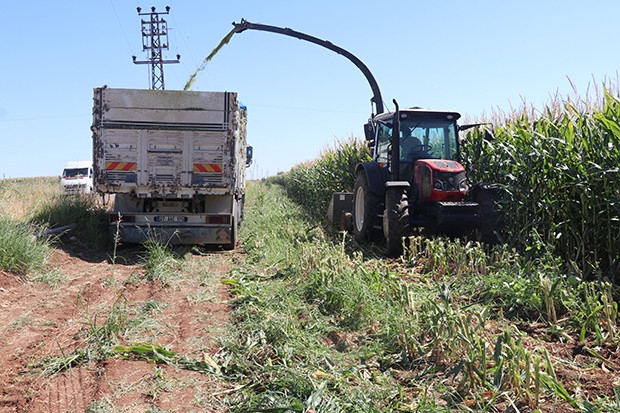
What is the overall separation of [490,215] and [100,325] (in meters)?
5.27

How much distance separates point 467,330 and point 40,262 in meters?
5.77

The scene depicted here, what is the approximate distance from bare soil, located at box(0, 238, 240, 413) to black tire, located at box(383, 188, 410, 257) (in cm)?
246

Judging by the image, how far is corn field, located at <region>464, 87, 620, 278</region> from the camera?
5863 millimetres

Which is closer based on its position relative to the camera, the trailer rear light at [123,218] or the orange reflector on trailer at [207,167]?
the trailer rear light at [123,218]

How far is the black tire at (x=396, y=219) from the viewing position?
770 centimetres

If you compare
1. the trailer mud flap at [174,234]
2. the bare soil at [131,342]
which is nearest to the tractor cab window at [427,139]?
the trailer mud flap at [174,234]

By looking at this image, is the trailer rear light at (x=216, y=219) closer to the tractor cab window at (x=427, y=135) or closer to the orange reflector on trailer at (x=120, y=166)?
the orange reflector on trailer at (x=120, y=166)

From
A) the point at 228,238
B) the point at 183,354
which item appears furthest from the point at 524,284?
the point at 228,238

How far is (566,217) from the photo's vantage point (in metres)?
6.47

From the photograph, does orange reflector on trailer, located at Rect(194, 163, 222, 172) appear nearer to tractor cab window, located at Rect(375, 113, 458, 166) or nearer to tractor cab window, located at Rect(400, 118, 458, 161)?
tractor cab window, located at Rect(375, 113, 458, 166)

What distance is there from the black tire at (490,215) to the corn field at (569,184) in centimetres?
14

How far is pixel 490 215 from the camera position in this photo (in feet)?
24.2

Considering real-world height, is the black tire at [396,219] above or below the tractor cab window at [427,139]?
below

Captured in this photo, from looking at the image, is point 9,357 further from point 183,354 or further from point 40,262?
point 40,262
